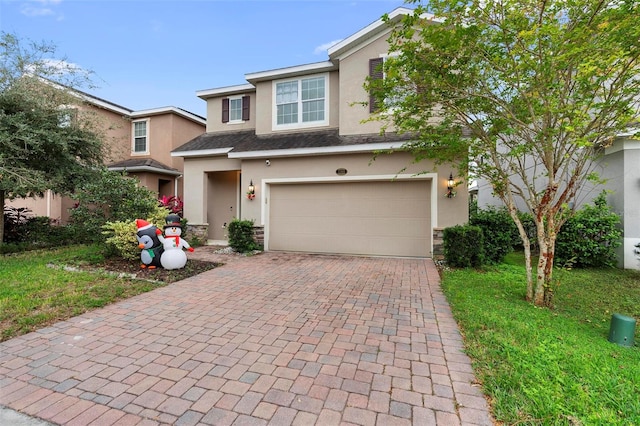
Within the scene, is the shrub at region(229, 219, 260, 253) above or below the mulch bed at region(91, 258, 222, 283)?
above

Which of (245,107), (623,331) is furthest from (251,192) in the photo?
(623,331)

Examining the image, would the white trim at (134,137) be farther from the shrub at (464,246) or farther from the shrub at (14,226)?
the shrub at (464,246)

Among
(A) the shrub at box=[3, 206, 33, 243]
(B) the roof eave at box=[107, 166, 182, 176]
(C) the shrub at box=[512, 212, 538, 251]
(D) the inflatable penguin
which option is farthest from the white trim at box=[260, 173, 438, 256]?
(A) the shrub at box=[3, 206, 33, 243]

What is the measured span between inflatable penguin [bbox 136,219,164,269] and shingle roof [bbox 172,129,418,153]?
4.21 meters

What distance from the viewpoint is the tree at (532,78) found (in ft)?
12.4

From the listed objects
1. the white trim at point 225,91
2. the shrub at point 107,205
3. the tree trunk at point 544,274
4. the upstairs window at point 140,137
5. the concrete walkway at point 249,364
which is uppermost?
the white trim at point 225,91

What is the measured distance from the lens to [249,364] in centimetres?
290

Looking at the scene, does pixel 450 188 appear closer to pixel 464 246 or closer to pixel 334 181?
pixel 464 246

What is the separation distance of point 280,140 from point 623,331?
9.21 metres

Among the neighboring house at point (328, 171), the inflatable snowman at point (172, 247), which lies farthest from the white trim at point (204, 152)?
the inflatable snowman at point (172, 247)

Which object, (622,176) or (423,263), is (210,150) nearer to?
(423,263)

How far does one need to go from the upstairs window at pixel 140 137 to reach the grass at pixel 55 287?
740 centimetres

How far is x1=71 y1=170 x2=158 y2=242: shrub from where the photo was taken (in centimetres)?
745

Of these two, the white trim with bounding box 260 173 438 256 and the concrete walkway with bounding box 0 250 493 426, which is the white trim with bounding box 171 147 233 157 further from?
the concrete walkway with bounding box 0 250 493 426
